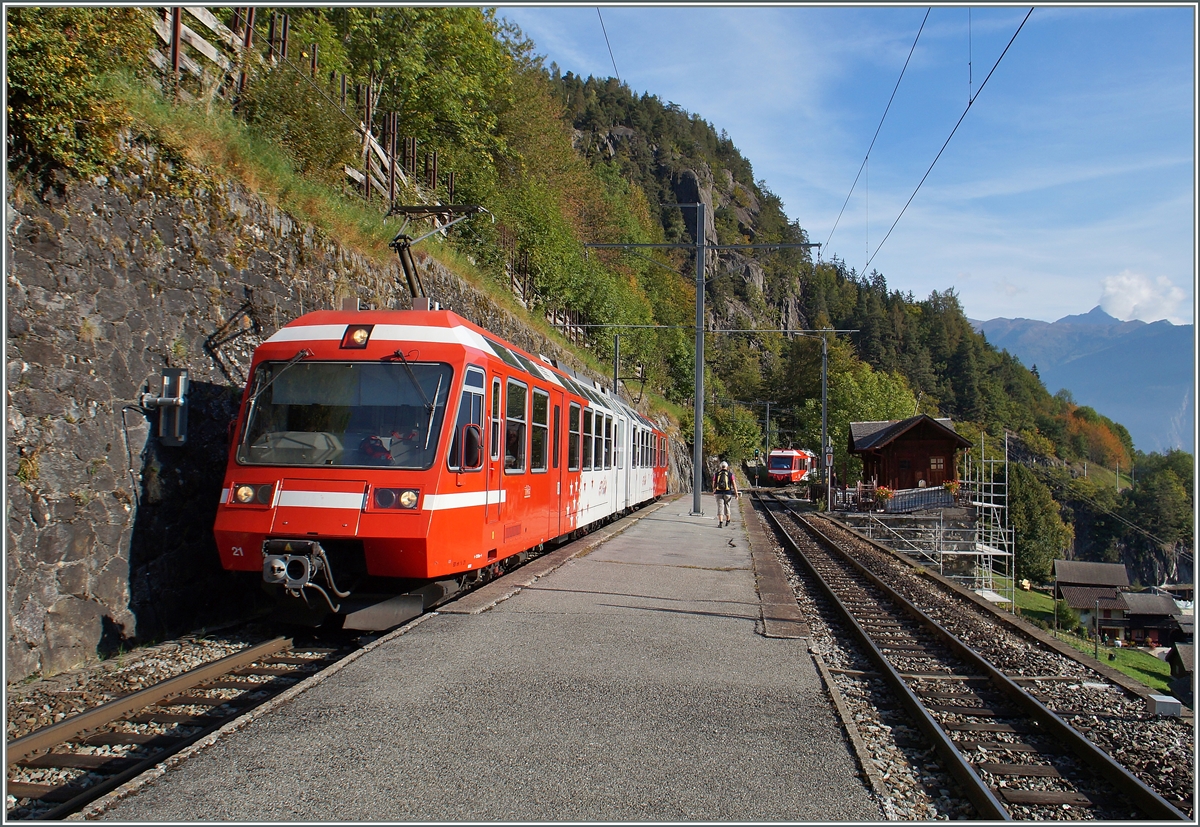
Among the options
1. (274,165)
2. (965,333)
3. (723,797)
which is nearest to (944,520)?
(274,165)

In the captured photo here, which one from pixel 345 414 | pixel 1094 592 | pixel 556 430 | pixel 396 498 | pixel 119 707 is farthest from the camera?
pixel 1094 592

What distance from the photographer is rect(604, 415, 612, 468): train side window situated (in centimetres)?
1723

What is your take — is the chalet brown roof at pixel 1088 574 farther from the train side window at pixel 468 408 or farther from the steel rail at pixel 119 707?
the steel rail at pixel 119 707

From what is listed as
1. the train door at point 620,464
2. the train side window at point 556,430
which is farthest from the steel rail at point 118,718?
the train door at point 620,464

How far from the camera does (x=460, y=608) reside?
848 cm

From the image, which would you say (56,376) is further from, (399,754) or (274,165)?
(274,165)

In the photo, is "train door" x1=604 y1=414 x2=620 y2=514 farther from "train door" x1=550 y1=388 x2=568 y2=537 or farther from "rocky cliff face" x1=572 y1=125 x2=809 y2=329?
"rocky cliff face" x1=572 y1=125 x2=809 y2=329

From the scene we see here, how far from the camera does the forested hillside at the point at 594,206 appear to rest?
8.27 meters

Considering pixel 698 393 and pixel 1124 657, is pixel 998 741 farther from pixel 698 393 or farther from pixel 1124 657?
pixel 1124 657

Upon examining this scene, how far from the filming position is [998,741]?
5.59m

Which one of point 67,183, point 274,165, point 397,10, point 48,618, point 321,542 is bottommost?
point 48,618

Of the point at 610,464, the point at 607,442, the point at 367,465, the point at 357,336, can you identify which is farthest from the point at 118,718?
the point at 610,464

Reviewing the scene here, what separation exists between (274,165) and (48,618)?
22.8ft

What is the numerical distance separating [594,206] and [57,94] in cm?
5377
